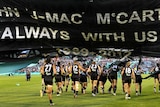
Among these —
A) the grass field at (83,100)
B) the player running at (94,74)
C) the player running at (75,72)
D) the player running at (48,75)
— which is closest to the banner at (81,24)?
the grass field at (83,100)

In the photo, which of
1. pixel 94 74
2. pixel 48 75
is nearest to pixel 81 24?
pixel 48 75

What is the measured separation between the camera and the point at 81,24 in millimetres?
4504

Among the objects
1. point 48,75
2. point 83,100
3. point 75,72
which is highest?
point 75,72

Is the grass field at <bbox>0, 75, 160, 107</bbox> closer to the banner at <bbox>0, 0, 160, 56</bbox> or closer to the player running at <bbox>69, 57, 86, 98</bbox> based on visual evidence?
the player running at <bbox>69, 57, 86, 98</bbox>

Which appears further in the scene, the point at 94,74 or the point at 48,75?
the point at 94,74

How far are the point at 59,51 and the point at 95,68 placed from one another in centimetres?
1967

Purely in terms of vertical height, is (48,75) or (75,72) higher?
(75,72)

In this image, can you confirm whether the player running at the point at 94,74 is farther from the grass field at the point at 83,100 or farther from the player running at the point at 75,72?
the player running at the point at 75,72

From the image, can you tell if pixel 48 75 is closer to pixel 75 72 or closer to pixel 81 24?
pixel 75 72

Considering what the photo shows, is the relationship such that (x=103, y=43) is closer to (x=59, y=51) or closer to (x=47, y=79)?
(x=59, y=51)

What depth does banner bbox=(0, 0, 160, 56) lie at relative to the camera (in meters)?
4.30

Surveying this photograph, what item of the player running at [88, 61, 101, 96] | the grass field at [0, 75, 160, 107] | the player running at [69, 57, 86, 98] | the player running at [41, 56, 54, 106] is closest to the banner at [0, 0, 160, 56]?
the grass field at [0, 75, 160, 107]

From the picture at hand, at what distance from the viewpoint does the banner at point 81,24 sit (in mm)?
4297

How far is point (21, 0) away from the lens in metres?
4.44
